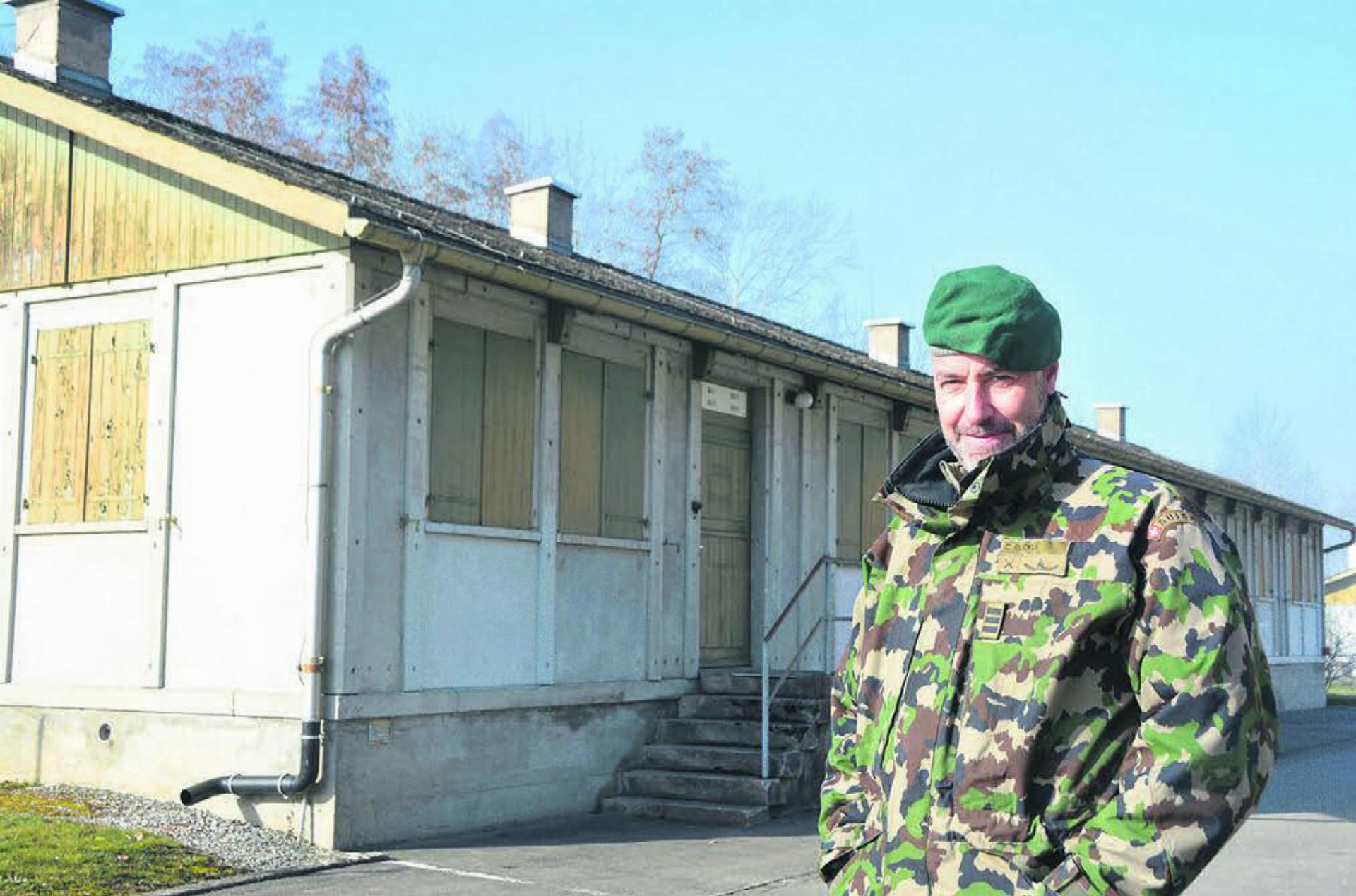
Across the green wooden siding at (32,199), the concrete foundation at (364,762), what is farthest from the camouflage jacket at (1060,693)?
the green wooden siding at (32,199)

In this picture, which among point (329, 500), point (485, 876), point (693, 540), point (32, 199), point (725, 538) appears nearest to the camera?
point (485, 876)

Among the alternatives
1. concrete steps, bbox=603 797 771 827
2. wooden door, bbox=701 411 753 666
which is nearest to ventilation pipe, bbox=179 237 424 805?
concrete steps, bbox=603 797 771 827

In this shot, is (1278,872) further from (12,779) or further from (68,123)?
(68,123)

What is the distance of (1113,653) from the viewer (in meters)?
2.47

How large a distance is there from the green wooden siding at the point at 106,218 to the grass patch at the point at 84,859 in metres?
3.64

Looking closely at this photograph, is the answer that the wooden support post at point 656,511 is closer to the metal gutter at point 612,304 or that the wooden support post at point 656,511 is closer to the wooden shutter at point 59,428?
the metal gutter at point 612,304

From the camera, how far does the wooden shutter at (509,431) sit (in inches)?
416

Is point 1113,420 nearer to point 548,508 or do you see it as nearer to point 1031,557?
point 548,508

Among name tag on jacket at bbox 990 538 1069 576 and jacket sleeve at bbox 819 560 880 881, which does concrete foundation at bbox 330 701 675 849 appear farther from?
name tag on jacket at bbox 990 538 1069 576

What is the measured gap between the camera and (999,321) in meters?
2.63

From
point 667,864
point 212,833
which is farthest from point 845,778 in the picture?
point 212,833

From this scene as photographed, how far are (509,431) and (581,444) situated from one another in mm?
849

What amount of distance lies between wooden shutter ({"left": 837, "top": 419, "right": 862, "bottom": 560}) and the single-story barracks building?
195 cm

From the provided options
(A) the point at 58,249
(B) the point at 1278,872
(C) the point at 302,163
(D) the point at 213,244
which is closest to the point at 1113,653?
(B) the point at 1278,872
